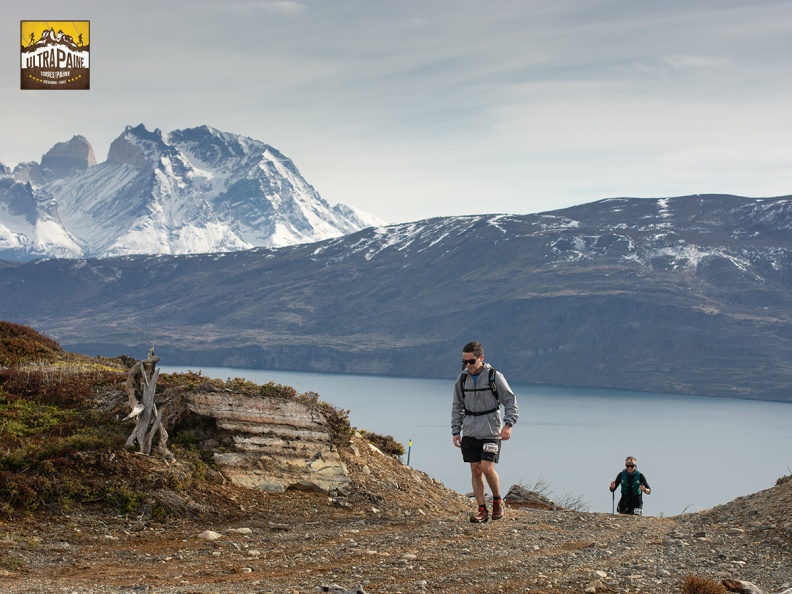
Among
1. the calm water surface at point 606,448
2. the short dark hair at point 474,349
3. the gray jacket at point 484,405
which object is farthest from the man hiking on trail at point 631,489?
the calm water surface at point 606,448

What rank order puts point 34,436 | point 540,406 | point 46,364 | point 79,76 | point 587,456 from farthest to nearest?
point 540,406
point 587,456
point 79,76
point 46,364
point 34,436

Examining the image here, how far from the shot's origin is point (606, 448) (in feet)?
381

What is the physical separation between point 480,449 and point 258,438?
455cm

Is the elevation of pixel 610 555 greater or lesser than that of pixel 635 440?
greater

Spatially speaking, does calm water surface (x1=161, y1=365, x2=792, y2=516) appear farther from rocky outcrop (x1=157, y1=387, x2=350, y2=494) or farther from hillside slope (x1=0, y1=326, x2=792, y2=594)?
hillside slope (x1=0, y1=326, x2=792, y2=594)

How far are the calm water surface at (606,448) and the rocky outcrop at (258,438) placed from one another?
3264 centimetres

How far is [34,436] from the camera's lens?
637 inches

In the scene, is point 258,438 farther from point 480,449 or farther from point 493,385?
point 493,385

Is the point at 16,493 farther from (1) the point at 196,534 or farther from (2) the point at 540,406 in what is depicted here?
(2) the point at 540,406

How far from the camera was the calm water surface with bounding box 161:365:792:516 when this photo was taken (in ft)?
268

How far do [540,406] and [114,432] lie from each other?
567 feet

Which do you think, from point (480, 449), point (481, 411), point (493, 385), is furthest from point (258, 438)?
point (493, 385)


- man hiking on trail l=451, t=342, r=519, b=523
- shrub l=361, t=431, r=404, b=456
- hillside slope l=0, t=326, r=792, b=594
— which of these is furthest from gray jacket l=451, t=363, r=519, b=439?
shrub l=361, t=431, r=404, b=456

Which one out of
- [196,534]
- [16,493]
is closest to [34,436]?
[16,493]
